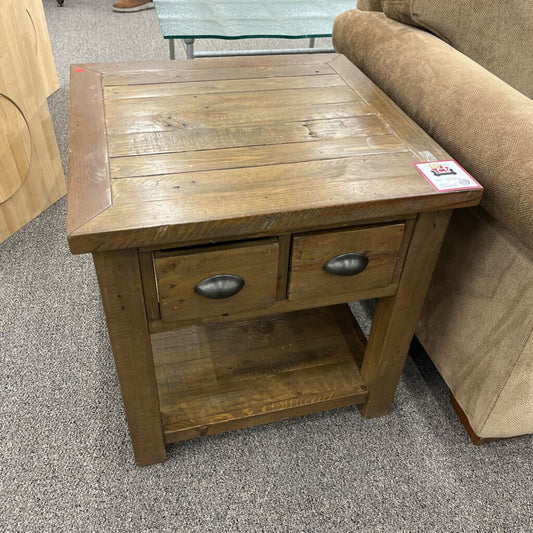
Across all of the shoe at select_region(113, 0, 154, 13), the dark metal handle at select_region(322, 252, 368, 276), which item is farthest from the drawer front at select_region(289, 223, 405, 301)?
the shoe at select_region(113, 0, 154, 13)

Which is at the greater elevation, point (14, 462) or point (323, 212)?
point (323, 212)

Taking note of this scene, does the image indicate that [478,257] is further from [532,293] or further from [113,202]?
[113,202]

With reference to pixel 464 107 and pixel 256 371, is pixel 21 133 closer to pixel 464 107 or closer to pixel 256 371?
pixel 256 371

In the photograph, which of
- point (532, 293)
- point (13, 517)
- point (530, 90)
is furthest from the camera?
point (530, 90)

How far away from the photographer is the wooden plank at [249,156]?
0.86 meters

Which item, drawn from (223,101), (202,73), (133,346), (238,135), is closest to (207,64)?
(202,73)

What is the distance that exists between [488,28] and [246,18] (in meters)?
1.10

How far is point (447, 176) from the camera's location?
87 cm

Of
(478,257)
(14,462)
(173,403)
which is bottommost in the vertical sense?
(14,462)

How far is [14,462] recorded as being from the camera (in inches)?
43.5

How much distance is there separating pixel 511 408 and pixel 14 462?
107cm

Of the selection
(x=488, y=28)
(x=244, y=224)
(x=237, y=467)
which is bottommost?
(x=237, y=467)

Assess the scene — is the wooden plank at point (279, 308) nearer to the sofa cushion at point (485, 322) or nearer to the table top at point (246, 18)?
the sofa cushion at point (485, 322)

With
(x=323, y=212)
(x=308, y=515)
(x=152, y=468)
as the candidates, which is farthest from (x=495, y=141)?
(x=152, y=468)
